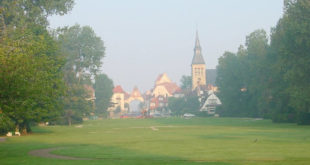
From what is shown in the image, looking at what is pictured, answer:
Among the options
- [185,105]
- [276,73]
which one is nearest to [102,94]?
[185,105]

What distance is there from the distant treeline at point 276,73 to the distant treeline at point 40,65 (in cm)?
2820

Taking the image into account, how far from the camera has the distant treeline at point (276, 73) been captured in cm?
6097

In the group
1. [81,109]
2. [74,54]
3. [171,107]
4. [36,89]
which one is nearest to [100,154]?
[36,89]

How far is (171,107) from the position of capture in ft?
607

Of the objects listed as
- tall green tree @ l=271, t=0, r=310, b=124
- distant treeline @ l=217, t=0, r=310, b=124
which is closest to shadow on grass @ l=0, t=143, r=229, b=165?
tall green tree @ l=271, t=0, r=310, b=124

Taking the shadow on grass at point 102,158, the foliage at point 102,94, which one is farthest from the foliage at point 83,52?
the shadow on grass at point 102,158

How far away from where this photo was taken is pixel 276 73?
→ 77.6 metres

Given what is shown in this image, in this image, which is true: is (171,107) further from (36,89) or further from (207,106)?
(36,89)

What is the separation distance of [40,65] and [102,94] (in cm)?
13599

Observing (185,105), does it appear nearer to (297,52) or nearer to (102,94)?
(102,94)

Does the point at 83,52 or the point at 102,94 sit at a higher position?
the point at 83,52

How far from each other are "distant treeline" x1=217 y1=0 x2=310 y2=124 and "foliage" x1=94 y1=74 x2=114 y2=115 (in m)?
43.7

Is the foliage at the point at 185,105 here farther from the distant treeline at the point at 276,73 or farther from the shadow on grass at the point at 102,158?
the shadow on grass at the point at 102,158

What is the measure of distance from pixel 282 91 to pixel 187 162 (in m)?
53.4
